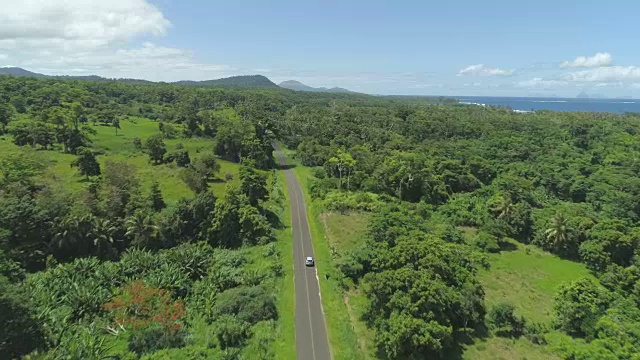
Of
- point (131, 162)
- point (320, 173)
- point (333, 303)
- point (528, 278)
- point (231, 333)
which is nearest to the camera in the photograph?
point (231, 333)

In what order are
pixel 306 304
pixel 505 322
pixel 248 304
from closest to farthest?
pixel 248 304, pixel 505 322, pixel 306 304

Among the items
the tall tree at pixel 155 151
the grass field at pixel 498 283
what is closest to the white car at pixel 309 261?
the grass field at pixel 498 283

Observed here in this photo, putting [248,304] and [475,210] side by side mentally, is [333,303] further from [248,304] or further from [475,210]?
[475,210]

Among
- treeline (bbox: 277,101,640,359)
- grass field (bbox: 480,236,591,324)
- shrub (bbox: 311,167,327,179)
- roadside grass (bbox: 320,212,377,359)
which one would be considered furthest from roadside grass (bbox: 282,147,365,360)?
shrub (bbox: 311,167,327,179)

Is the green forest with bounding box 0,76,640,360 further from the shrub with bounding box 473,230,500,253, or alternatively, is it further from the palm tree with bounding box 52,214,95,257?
the shrub with bounding box 473,230,500,253

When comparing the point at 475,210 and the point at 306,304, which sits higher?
the point at 475,210

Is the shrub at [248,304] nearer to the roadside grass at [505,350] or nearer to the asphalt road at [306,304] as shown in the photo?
the asphalt road at [306,304]

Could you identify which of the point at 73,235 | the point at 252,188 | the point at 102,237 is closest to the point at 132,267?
the point at 102,237
